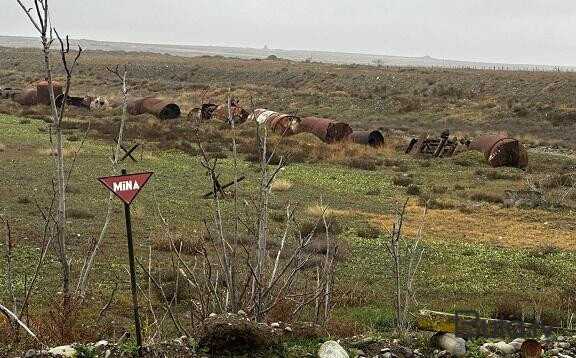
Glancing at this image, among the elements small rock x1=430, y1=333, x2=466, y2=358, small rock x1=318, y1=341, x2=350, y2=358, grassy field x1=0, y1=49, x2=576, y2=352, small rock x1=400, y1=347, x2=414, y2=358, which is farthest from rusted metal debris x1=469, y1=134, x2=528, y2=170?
small rock x1=318, y1=341, x2=350, y2=358

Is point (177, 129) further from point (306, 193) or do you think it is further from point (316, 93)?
point (316, 93)

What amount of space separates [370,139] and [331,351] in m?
24.2

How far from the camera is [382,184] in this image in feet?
65.2

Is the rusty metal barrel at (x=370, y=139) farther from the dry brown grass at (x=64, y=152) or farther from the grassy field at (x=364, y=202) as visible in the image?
the dry brown grass at (x=64, y=152)

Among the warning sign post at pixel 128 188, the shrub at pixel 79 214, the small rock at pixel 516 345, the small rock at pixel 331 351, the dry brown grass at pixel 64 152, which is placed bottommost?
the dry brown grass at pixel 64 152

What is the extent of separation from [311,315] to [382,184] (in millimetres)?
12594

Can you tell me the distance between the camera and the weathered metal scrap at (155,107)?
3538 cm

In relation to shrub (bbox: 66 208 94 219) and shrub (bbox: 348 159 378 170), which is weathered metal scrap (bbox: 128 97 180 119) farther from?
shrub (bbox: 66 208 94 219)

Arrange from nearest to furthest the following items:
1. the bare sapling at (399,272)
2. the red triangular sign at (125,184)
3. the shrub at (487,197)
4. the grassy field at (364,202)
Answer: the red triangular sign at (125,184)
the bare sapling at (399,272)
the grassy field at (364,202)
the shrub at (487,197)

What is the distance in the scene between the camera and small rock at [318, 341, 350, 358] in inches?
184

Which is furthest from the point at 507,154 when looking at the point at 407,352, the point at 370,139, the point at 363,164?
the point at 407,352

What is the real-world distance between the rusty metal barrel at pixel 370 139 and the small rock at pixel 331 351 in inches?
941

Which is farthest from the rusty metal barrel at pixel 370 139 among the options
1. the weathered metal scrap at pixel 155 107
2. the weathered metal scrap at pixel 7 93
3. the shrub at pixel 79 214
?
the weathered metal scrap at pixel 7 93

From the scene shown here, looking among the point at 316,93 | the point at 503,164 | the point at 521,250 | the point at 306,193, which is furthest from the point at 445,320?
the point at 316,93
